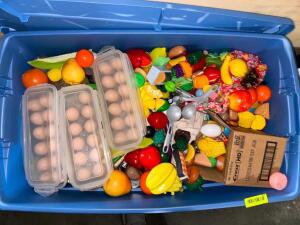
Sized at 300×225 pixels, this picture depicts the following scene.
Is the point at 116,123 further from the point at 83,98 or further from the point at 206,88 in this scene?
the point at 206,88

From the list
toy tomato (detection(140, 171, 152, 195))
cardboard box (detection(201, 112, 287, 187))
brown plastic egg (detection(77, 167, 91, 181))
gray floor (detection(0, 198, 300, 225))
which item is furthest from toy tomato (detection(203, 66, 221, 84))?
gray floor (detection(0, 198, 300, 225))

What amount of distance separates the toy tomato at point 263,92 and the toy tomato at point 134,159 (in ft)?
1.26

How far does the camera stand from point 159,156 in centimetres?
105

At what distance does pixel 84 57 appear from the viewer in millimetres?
1008

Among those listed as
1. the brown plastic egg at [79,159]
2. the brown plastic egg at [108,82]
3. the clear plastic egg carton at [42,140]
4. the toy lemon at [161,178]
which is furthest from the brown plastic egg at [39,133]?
the toy lemon at [161,178]

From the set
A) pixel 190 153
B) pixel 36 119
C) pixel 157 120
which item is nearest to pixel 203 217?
pixel 190 153

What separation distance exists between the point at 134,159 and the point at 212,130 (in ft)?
0.78

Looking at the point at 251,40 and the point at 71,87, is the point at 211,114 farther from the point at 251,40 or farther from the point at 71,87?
the point at 71,87

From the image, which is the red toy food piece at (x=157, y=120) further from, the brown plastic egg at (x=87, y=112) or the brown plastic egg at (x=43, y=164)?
the brown plastic egg at (x=43, y=164)

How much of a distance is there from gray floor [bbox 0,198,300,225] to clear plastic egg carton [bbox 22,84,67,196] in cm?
34

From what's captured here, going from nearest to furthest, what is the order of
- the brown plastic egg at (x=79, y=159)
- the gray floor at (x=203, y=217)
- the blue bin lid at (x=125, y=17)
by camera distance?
1. the blue bin lid at (x=125, y=17)
2. the brown plastic egg at (x=79, y=159)
3. the gray floor at (x=203, y=217)

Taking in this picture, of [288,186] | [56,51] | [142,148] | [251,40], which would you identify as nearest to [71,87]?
[56,51]

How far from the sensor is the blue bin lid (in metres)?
0.87

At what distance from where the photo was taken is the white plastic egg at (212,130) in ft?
3.43
